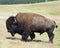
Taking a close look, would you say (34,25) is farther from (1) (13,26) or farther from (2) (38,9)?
(2) (38,9)

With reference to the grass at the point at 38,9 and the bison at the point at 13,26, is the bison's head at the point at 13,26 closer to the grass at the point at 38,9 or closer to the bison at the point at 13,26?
the bison at the point at 13,26

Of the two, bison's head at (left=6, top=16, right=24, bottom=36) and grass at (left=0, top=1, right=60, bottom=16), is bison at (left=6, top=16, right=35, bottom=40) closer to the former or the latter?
bison's head at (left=6, top=16, right=24, bottom=36)

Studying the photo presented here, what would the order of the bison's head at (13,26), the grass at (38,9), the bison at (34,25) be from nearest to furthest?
the bison at (34,25)
the bison's head at (13,26)
the grass at (38,9)

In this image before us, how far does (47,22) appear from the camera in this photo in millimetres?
16047

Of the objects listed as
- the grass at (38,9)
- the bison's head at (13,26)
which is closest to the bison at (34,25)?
the bison's head at (13,26)

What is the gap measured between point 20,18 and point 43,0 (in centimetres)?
4651

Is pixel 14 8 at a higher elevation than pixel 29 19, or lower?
lower

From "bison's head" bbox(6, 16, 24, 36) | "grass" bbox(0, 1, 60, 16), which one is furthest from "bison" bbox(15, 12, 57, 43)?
"grass" bbox(0, 1, 60, 16)

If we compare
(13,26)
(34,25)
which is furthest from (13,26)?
(34,25)

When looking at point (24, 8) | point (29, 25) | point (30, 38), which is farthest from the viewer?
point (24, 8)

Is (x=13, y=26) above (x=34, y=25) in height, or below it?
below

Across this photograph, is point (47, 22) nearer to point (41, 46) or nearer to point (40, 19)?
point (40, 19)

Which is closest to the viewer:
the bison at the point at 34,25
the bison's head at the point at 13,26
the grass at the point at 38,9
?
the bison at the point at 34,25

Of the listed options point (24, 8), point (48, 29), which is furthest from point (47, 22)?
point (24, 8)
